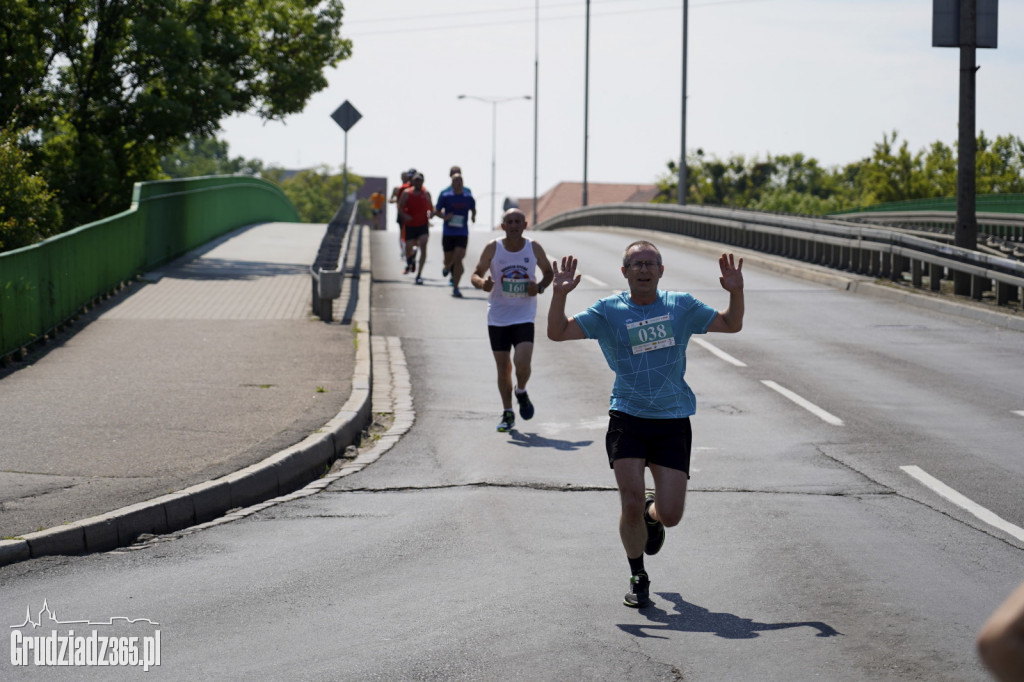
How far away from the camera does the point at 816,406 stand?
40.3 ft

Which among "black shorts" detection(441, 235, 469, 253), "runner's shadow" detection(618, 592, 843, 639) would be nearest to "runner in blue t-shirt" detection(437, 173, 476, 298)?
"black shorts" detection(441, 235, 469, 253)

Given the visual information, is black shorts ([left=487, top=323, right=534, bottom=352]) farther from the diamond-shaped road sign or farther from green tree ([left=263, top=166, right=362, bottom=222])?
green tree ([left=263, top=166, right=362, bottom=222])

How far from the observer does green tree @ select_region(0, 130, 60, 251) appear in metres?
18.5

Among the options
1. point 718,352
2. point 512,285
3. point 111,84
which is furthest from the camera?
point 111,84

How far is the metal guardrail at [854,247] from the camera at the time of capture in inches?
794

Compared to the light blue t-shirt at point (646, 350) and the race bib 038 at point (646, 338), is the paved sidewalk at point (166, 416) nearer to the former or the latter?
the light blue t-shirt at point (646, 350)

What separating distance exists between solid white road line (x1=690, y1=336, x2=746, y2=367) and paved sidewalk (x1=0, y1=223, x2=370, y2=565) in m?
4.32

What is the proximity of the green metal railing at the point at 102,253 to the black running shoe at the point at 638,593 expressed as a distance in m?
9.23

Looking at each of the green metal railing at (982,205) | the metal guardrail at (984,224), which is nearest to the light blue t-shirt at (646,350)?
Answer: the metal guardrail at (984,224)

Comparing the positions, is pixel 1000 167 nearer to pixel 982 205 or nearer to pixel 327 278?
pixel 982 205

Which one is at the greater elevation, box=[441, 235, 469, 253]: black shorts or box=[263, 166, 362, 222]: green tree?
box=[263, 166, 362, 222]: green tree

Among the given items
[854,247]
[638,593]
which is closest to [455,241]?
[854,247]

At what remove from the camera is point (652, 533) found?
659 cm

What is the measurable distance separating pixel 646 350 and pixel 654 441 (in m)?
0.45
